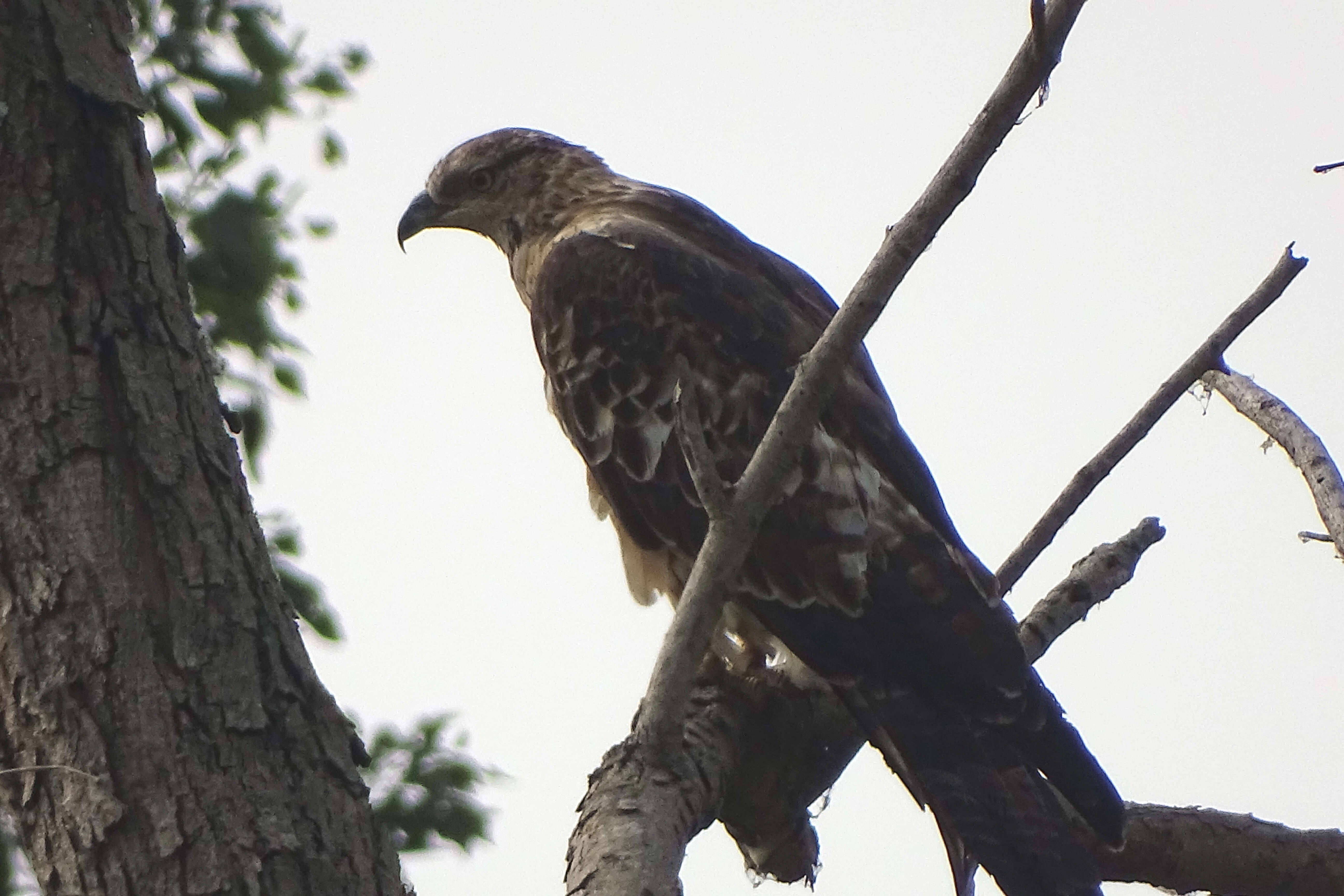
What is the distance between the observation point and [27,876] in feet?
8.55

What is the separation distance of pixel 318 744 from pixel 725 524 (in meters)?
0.67

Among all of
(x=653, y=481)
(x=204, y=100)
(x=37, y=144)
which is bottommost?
(x=37, y=144)

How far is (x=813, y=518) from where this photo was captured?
137 inches

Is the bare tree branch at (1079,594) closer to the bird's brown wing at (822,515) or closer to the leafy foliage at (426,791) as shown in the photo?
the bird's brown wing at (822,515)

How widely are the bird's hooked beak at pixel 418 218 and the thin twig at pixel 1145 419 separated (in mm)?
2418

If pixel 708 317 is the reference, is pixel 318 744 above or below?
below

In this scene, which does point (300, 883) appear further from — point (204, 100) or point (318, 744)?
point (204, 100)

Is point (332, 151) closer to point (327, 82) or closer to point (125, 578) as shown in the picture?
point (327, 82)

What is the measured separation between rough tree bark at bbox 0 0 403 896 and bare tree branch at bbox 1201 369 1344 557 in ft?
7.63

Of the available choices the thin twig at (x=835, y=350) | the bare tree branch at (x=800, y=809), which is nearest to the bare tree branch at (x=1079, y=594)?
the bare tree branch at (x=800, y=809)

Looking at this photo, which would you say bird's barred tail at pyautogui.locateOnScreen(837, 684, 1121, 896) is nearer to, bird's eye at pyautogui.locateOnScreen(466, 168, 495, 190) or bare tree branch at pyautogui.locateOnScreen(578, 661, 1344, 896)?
bare tree branch at pyautogui.locateOnScreen(578, 661, 1344, 896)

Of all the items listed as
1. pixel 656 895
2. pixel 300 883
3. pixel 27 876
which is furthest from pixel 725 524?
pixel 27 876

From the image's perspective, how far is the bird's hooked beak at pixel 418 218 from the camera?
4.86 metres

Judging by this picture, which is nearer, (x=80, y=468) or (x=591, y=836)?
(x=80, y=468)
